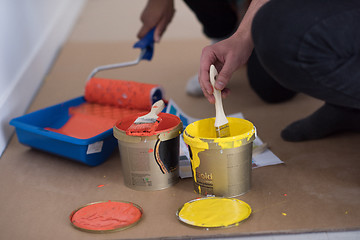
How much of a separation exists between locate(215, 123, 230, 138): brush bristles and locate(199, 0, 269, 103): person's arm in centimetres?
7

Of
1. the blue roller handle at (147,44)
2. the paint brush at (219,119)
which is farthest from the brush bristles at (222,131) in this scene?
the blue roller handle at (147,44)

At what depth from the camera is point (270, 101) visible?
1708mm

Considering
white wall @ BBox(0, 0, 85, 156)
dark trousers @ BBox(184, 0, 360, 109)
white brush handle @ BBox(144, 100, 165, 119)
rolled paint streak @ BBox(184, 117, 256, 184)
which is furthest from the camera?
white wall @ BBox(0, 0, 85, 156)

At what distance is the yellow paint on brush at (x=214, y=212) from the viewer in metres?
0.96

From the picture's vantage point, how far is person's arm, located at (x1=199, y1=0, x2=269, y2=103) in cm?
106

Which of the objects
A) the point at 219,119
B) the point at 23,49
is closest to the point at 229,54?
the point at 219,119

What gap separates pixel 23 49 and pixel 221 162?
1.23 meters

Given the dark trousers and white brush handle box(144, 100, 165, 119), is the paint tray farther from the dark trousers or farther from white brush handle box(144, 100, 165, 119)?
the dark trousers

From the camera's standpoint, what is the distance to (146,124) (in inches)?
44.2

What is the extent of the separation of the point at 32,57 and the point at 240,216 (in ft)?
4.67

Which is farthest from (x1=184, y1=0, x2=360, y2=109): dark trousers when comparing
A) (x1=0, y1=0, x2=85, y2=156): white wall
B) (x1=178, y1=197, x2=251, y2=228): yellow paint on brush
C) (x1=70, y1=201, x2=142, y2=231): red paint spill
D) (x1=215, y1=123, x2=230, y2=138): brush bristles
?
(x1=0, y1=0, x2=85, y2=156): white wall

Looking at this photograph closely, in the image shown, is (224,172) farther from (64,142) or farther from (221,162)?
(64,142)

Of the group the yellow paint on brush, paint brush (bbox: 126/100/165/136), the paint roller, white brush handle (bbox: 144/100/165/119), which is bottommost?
the yellow paint on brush

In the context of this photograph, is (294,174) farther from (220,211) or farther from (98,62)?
(98,62)
